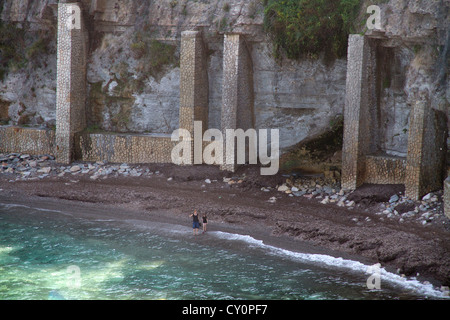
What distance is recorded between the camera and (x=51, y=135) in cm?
2333

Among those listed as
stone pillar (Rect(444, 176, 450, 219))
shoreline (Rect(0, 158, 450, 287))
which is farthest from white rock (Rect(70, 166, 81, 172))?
stone pillar (Rect(444, 176, 450, 219))

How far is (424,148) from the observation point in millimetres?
16891

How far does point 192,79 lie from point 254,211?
5899 mm

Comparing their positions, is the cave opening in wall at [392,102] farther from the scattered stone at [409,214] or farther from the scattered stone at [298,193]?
the scattered stone at [298,193]

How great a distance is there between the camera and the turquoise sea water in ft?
43.6

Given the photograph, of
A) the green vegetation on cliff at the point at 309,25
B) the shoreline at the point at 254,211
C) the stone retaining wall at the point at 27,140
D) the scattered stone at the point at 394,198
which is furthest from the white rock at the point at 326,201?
the stone retaining wall at the point at 27,140

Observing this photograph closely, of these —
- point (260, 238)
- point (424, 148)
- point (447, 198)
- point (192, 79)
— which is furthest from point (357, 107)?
point (192, 79)

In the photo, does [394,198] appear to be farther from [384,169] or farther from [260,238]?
[260,238]

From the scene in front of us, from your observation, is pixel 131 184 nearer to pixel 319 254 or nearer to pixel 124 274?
pixel 124 274

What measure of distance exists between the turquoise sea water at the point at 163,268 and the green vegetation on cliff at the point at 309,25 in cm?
722

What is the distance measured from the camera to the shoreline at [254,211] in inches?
579

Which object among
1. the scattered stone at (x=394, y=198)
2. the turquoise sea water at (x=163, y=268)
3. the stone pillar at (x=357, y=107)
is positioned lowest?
the turquoise sea water at (x=163, y=268)
